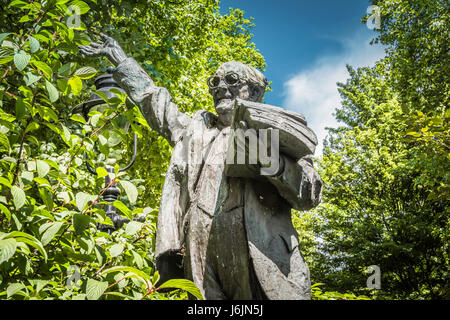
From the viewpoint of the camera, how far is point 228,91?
8.23ft

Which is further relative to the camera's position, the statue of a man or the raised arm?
the raised arm

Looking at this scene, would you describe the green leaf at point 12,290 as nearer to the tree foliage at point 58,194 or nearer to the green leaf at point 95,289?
the tree foliage at point 58,194

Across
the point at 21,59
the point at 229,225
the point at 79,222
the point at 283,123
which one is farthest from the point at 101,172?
the point at 283,123

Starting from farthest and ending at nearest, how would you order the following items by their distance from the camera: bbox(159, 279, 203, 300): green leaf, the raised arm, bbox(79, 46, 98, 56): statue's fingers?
1. bbox(79, 46, 98, 56): statue's fingers
2. the raised arm
3. bbox(159, 279, 203, 300): green leaf

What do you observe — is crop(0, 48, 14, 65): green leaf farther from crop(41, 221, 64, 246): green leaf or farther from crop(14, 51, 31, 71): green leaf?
crop(41, 221, 64, 246): green leaf

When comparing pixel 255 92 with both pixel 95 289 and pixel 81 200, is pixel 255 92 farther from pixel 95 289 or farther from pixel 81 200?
pixel 95 289

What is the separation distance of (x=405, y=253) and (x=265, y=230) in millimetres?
16035

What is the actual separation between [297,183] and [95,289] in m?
1.03

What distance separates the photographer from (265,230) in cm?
212

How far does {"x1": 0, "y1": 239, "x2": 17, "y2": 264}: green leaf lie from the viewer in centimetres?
167

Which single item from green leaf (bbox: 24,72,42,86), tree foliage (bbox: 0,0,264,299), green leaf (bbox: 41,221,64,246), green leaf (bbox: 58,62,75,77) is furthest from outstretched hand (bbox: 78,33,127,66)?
green leaf (bbox: 41,221,64,246)

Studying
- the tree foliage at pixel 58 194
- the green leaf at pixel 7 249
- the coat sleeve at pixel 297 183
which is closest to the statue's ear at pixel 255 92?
the coat sleeve at pixel 297 183

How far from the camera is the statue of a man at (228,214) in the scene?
2049mm

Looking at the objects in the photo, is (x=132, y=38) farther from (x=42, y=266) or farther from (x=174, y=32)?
(x=42, y=266)
